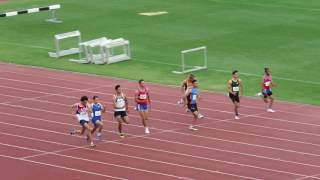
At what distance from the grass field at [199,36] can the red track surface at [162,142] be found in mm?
2934

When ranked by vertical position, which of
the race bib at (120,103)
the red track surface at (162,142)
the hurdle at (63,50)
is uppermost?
the race bib at (120,103)

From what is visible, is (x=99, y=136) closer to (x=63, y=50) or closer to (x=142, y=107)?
(x=142, y=107)

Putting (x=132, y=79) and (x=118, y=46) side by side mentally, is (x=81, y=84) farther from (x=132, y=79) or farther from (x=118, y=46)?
(x=118, y=46)

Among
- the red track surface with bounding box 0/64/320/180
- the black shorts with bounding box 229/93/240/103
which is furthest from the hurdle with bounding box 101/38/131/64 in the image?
the black shorts with bounding box 229/93/240/103

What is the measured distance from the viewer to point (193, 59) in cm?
3922

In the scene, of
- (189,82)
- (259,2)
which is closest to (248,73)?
(189,82)

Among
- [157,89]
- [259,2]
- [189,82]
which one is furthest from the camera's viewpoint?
[259,2]

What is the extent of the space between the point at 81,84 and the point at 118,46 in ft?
18.8

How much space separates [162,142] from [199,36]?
1662 cm

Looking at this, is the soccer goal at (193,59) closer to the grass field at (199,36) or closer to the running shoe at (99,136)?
the grass field at (199,36)

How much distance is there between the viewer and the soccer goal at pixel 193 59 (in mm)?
37062

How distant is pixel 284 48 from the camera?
1613 inches

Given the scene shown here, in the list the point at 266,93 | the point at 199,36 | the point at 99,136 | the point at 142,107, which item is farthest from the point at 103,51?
the point at 99,136

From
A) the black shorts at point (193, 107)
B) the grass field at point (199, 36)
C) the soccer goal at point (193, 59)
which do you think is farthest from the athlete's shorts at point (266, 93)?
the soccer goal at point (193, 59)
